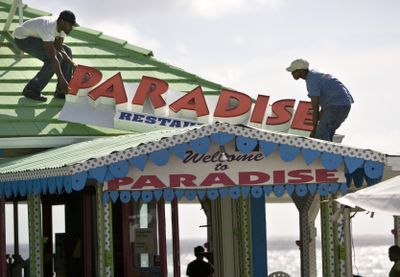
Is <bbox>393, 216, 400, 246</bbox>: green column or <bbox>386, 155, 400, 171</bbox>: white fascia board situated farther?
<bbox>393, 216, 400, 246</bbox>: green column

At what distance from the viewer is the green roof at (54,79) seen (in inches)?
926

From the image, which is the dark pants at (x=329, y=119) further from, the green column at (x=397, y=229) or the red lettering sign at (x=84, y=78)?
the red lettering sign at (x=84, y=78)

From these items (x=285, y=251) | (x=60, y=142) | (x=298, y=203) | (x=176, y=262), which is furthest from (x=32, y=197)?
(x=285, y=251)

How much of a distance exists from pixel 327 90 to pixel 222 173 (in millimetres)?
3096

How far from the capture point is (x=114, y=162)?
19250mm

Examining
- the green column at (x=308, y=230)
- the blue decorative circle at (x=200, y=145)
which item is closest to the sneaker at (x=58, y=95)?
the green column at (x=308, y=230)

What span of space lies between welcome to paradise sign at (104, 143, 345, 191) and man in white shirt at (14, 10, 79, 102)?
4.53 m

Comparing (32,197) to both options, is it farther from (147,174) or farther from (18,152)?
(147,174)

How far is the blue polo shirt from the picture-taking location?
22.5 m

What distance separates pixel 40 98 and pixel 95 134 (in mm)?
1313

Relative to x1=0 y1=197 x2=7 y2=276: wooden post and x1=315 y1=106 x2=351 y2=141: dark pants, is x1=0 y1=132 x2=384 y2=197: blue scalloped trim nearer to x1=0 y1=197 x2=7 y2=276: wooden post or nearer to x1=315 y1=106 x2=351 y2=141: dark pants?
x1=315 y1=106 x2=351 y2=141: dark pants

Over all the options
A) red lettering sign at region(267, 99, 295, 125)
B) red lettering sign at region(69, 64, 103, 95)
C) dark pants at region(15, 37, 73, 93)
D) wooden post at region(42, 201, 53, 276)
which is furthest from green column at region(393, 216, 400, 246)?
dark pants at region(15, 37, 73, 93)

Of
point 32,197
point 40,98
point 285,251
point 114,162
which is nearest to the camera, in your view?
point 114,162

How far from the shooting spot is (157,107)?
23.9 meters
